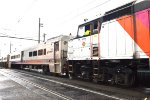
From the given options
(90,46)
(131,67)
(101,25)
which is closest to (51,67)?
(90,46)

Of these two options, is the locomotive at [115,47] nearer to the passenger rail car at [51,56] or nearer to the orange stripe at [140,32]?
the orange stripe at [140,32]

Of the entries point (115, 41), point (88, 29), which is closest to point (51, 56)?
point (88, 29)

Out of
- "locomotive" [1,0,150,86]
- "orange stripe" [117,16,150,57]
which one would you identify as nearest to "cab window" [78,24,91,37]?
"locomotive" [1,0,150,86]

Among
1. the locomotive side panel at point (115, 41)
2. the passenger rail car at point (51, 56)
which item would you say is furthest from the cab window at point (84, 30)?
the passenger rail car at point (51, 56)

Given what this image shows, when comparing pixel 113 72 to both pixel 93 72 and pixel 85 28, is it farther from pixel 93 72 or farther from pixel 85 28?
pixel 85 28

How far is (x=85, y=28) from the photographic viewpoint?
50.9 feet

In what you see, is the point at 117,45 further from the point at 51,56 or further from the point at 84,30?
the point at 51,56

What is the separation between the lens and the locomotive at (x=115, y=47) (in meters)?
11.0

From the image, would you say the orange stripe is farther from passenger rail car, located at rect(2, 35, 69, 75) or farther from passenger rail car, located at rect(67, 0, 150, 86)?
passenger rail car, located at rect(2, 35, 69, 75)

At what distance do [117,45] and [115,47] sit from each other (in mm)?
155

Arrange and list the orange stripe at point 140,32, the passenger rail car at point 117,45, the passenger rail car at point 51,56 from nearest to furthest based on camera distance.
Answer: the orange stripe at point 140,32 < the passenger rail car at point 117,45 < the passenger rail car at point 51,56

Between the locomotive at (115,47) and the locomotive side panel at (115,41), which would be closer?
the locomotive at (115,47)

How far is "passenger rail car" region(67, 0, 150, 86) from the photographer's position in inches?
431

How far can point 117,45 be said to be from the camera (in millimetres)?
12586
